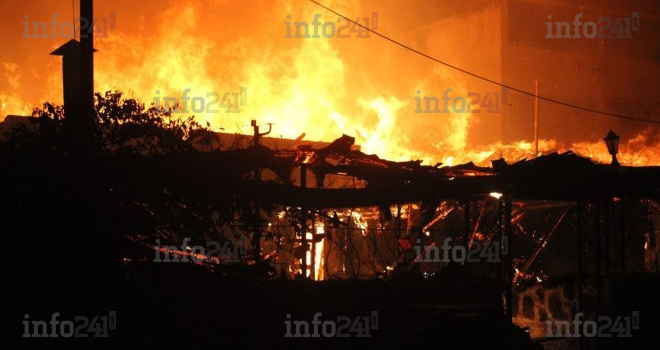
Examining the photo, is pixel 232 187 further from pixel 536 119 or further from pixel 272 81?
pixel 536 119

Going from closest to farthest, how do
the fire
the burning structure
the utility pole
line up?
the burning structure → the fire → the utility pole

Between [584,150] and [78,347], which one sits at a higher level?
[584,150]

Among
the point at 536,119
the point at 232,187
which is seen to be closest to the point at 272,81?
the point at 536,119

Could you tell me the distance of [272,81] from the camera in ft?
125

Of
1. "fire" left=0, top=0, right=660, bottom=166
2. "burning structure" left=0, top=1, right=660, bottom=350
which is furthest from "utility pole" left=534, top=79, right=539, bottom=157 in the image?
"burning structure" left=0, top=1, right=660, bottom=350

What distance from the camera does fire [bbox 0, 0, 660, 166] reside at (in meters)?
34.2

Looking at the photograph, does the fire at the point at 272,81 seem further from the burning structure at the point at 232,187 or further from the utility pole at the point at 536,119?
the burning structure at the point at 232,187

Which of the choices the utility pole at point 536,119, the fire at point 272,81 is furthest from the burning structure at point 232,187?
the utility pole at point 536,119

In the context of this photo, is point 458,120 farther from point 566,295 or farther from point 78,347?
point 78,347

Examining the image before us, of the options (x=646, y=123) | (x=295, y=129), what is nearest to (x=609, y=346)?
(x=295, y=129)

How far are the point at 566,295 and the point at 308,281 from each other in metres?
6.97

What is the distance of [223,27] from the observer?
123ft

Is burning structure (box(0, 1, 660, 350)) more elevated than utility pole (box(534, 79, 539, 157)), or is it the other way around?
utility pole (box(534, 79, 539, 157))

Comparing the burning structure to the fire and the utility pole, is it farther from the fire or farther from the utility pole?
the utility pole
